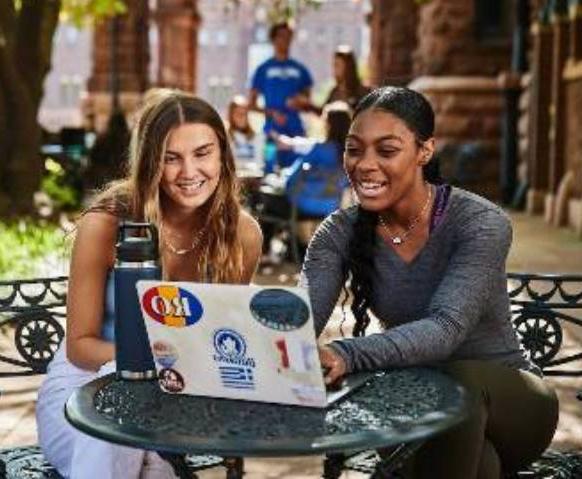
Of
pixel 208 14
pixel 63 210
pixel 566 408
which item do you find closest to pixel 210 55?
pixel 208 14

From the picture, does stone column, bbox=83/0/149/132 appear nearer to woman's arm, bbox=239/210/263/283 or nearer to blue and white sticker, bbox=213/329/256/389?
woman's arm, bbox=239/210/263/283

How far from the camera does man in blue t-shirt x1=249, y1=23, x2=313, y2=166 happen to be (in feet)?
38.2

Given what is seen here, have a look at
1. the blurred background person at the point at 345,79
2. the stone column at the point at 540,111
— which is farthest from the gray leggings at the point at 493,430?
the stone column at the point at 540,111

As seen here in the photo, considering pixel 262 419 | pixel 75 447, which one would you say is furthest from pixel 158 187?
pixel 262 419

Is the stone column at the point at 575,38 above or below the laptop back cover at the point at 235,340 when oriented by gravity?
above

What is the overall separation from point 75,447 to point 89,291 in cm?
42

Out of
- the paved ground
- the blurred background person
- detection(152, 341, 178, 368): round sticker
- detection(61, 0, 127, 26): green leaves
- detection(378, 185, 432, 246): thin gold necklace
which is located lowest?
the paved ground

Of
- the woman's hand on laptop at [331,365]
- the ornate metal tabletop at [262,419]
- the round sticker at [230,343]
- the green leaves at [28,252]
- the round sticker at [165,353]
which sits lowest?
the green leaves at [28,252]

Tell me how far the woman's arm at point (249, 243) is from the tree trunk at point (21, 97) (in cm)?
898

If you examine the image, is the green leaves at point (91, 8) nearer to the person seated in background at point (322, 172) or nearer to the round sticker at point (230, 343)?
the person seated in background at point (322, 172)

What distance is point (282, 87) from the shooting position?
38.7ft

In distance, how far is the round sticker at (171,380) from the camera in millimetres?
2641

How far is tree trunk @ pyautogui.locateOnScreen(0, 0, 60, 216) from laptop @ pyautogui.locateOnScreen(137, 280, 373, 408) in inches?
389

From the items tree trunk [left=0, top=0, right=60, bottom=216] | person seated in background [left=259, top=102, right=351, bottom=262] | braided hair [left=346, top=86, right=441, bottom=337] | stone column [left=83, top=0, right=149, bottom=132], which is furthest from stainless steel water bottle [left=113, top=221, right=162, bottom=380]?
stone column [left=83, top=0, right=149, bottom=132]
